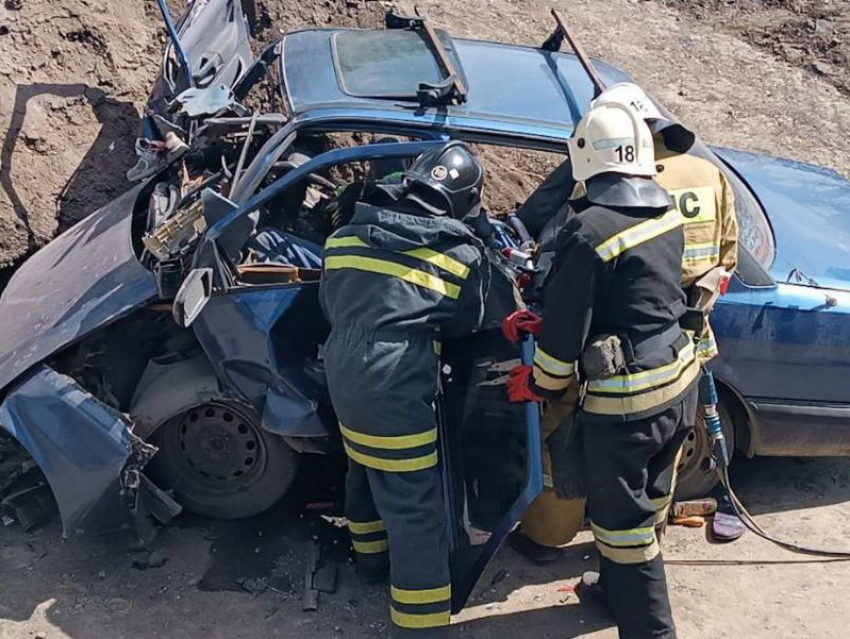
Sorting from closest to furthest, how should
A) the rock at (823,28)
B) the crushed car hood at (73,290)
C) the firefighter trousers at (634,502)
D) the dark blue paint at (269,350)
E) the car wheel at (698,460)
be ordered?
1. the firefighter trousers at (634,502)
2. the dark blue paint at (269,350)
3. the crushed car hood at (73,290)
4. the car wheel at (698,460)
5. the rock at (823,28)

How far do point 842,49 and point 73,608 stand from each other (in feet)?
26.3

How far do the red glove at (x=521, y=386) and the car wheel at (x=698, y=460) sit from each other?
1.05m

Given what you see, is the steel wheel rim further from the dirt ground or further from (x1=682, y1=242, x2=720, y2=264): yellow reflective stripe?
(x1=682, y1=242, x2=720, y2=264): yellow reflective stripe

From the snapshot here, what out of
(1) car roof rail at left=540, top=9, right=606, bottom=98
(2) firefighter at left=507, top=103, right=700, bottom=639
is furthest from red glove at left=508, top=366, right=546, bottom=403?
(1) car roof rail at left=540, top=9, right=606, bottom=98

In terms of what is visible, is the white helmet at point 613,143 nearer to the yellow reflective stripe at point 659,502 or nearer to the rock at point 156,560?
the yellow reflective stripe at point 659,502

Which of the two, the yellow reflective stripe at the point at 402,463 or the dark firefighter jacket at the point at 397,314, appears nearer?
the dark firefighter jacket at the point at 397,314

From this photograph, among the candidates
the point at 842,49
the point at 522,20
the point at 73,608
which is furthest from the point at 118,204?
the point at 842,49

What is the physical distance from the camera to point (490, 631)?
4336mm

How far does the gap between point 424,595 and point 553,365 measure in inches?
40.8

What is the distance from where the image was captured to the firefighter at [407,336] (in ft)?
12.8

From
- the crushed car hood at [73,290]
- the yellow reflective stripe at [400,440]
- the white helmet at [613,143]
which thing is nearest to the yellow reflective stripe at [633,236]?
the white helmet at [613,143]

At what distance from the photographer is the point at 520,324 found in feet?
13.2

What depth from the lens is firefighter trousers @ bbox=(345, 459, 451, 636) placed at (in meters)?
4.04

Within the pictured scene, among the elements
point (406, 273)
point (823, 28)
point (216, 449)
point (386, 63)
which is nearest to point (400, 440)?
point (406, 273)
